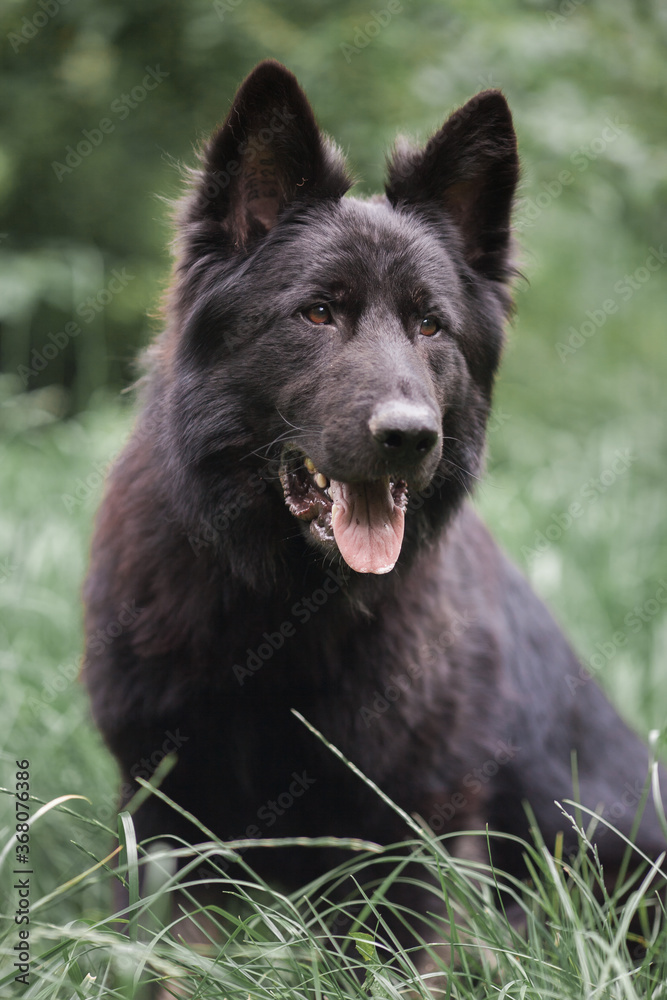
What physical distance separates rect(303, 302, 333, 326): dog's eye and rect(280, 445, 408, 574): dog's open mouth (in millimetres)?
344

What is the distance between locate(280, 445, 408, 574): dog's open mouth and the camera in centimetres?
227

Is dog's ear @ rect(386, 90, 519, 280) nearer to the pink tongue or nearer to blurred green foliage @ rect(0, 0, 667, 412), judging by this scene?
the pink tongue

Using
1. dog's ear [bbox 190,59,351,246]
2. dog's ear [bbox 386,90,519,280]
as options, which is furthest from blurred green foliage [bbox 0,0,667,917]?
dog's ear [bbox 190,59,351,246]

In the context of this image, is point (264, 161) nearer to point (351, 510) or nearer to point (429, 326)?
point (429, 326)

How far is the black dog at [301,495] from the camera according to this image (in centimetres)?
235

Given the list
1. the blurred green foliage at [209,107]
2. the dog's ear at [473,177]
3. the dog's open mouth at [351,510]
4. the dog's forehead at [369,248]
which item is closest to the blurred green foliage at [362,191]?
the blurred green foliage at [209,107]

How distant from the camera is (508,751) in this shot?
9.55ft

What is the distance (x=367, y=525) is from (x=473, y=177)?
1.12 metres

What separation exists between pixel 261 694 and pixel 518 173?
1.67 m

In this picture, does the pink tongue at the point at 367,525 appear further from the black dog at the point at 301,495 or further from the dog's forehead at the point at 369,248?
the dog's forehead at the point at 369,248

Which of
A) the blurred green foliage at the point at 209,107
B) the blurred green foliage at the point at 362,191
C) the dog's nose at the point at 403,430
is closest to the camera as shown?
the dog's nose at the point at 403,430

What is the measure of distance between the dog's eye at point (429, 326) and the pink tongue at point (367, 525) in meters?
0.45

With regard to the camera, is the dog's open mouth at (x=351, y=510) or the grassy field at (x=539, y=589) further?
the dog's open mouth at (x=351, y=510)

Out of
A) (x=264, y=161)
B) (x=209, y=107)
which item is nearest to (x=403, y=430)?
(x=264, y=161)
